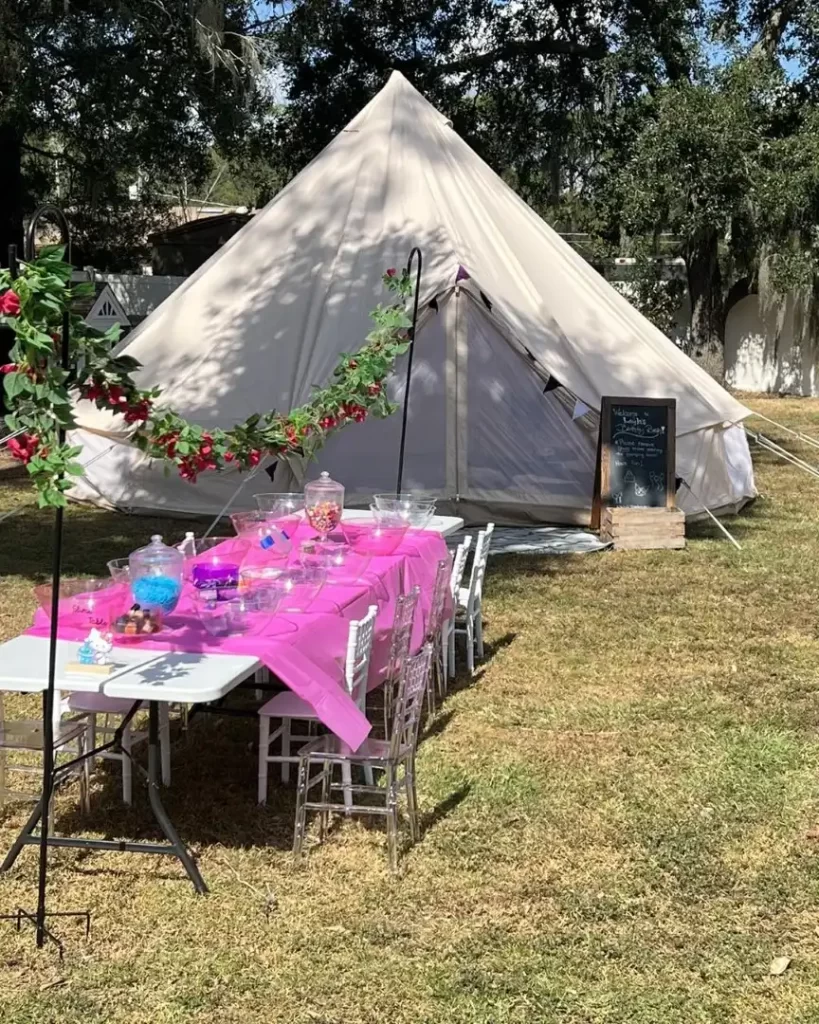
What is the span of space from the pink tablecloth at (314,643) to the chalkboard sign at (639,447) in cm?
407

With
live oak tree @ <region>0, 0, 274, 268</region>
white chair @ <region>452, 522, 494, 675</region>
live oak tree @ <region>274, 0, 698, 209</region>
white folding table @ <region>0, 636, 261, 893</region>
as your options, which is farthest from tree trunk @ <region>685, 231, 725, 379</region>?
white folding table @ <region>0, 636, 261, 893</region>

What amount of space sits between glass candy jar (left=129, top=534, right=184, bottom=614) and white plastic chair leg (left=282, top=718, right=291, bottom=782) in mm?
672

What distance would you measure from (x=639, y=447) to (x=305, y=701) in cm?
496

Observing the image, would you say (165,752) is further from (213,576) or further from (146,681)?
(146,681)

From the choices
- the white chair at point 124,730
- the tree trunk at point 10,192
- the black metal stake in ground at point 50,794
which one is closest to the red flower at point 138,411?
the black metal stake in ground at point 50,794

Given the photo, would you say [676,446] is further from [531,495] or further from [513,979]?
[513,979]

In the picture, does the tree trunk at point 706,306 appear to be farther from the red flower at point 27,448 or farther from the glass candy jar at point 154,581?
the red flower at point 27,448

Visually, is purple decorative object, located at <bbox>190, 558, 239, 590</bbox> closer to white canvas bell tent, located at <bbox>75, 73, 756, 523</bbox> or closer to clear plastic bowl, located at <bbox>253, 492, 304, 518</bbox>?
clear plastic bowl, located at <bbox>253, 492, 304, 518</bbox>

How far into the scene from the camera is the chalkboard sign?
8297 millimetres

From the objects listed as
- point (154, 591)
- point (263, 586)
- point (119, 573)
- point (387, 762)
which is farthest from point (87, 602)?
point (387, 762)

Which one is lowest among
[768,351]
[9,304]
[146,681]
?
[146,681]

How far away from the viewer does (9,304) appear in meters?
2.75

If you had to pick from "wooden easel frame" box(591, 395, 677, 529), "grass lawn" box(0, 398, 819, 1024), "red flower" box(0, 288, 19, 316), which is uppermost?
"red flower" box(0, 288, 19, 316)

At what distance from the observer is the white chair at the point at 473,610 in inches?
221
